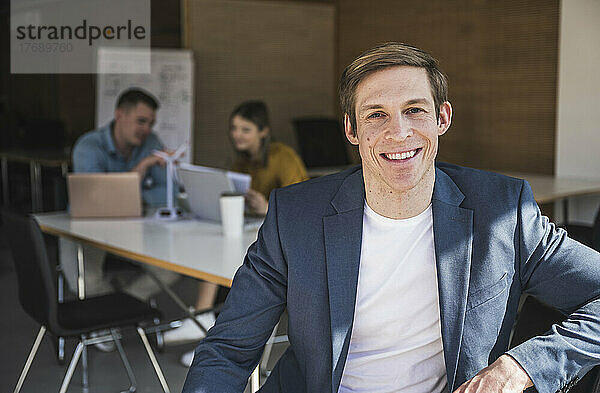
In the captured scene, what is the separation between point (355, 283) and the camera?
1769 millimetres

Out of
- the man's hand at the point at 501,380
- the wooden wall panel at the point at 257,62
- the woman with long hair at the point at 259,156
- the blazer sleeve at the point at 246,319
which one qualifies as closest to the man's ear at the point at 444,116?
the blazer sleeve at the point at 246,319

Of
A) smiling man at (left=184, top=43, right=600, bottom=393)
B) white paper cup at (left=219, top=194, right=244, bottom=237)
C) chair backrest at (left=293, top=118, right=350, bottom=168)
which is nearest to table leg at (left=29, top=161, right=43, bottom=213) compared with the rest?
chair backrest at (left=293, top=118, right=350, bottom=168)

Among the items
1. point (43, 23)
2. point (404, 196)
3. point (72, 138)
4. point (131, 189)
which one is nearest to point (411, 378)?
point (404, 196)

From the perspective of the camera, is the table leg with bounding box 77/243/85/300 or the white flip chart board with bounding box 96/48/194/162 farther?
the white flip chart board with bounding box 96/48/194/162

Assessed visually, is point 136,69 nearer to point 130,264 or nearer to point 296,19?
point 296,19

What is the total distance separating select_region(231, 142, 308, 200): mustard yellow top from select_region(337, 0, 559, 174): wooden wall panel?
305 centimetres

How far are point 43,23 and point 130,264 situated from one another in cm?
223

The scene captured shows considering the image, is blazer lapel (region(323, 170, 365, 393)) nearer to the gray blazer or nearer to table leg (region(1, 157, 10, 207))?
the gray blazer

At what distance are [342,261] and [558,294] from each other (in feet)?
1.63

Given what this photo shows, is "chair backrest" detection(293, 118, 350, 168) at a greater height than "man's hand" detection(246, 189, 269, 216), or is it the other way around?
"chair backrest" detection(293, 118, 350, 168)

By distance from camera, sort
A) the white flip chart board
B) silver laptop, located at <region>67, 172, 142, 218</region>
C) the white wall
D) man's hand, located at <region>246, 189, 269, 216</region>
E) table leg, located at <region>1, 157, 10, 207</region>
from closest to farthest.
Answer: man's hand, located at <region>246, 189, 269, 216</region> → silver laptop, located at <region>67, 172, 142, 218</region> → table leg, located at <region>1, 157, 10, 207</region> → the white wall → the white flip chart board

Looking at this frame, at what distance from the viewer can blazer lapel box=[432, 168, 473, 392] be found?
1.74 m

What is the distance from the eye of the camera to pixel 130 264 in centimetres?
462

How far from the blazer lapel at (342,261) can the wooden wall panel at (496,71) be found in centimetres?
546
